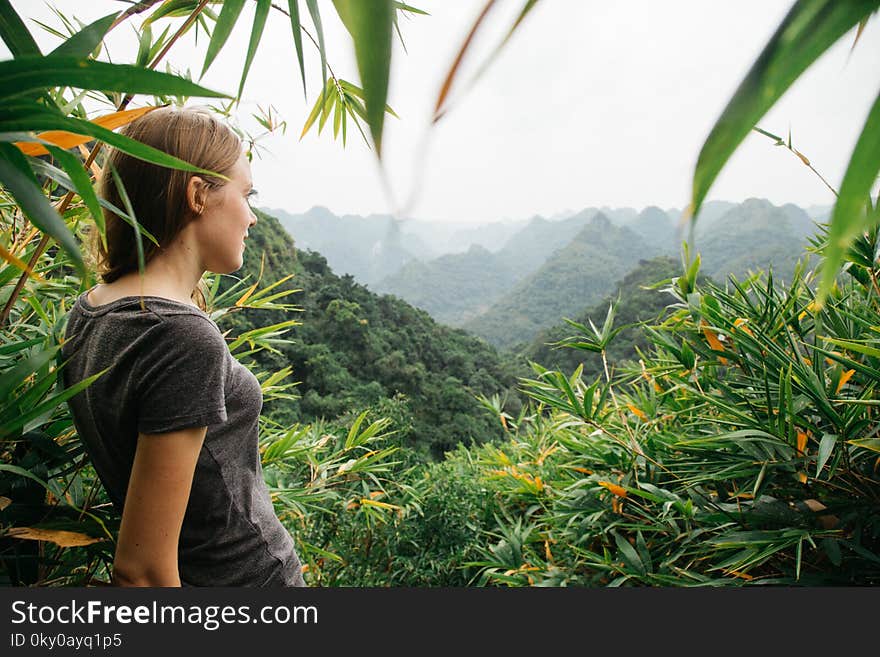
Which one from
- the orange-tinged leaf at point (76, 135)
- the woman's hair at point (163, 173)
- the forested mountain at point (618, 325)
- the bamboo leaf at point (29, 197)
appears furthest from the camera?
the forested mountain at point (618, 325)

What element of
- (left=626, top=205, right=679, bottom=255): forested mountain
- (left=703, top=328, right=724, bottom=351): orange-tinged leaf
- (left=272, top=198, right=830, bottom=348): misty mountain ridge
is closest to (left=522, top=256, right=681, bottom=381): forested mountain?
(left=272, top=198, right=830, bottom=348): misty mountain ridge

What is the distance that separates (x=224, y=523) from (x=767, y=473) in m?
1.05

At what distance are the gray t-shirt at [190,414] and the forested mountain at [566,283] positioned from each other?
54.5 ft

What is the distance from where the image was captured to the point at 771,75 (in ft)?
0.48

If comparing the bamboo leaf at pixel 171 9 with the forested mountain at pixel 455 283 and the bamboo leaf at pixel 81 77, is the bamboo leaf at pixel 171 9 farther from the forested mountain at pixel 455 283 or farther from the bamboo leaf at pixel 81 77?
the forested mountain at pixel 455 283

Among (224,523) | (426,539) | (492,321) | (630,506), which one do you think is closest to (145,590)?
(224,523)

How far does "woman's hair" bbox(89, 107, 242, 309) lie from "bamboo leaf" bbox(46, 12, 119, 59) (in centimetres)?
18

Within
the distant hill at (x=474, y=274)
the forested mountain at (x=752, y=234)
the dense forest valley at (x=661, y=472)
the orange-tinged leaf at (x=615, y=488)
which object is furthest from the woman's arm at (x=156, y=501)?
the distant hill at (x=474, y=274)

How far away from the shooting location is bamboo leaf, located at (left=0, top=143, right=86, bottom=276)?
25 cm

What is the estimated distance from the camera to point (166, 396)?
0.45 metres

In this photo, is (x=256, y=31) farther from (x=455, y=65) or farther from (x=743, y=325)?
(x=743, y=325)

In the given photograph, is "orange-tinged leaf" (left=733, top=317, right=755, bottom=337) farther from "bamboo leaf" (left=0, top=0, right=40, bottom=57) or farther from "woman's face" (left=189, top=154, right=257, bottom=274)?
"bamboo leaf" (left=0, top=0, right=40, bottom=57)

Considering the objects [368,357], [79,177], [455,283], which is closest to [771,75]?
[79,177]

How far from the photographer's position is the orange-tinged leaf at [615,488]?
120 centimetres
